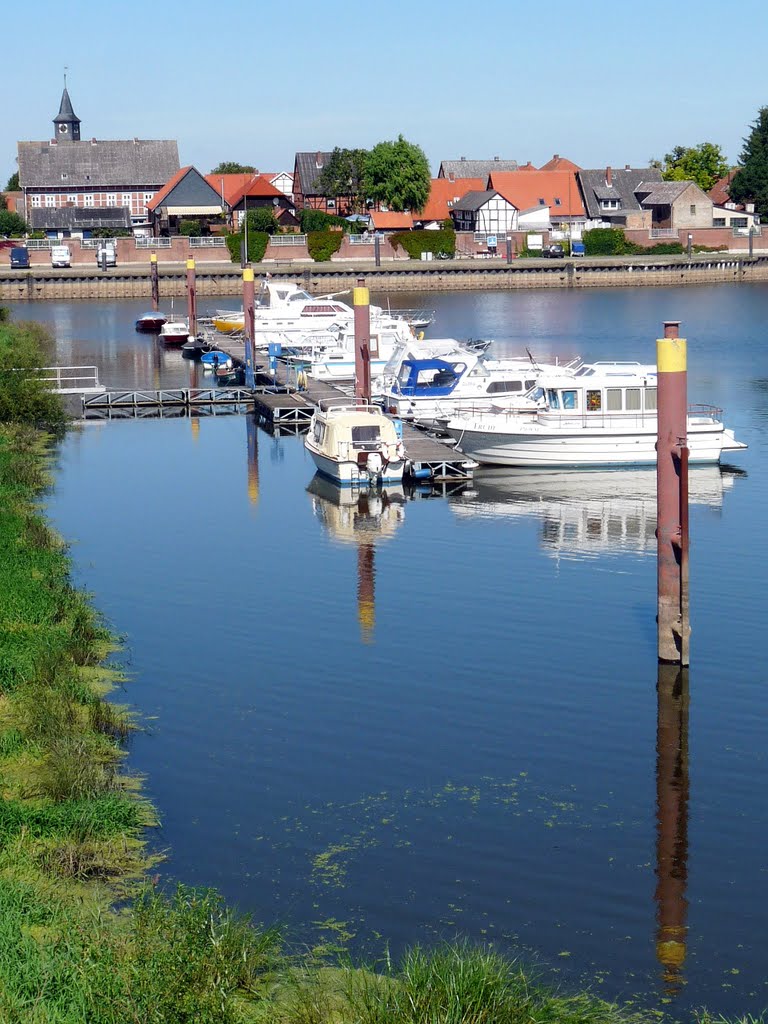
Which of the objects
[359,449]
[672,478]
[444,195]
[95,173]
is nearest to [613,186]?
[444,195]

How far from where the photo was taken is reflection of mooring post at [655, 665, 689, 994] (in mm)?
12840

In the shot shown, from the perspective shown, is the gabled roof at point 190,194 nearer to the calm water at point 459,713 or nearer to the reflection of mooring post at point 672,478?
the calm water at point 459,713

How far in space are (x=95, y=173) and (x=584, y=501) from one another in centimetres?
11518

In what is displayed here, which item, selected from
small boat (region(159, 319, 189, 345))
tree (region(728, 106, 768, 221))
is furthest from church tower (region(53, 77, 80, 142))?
small boat (region(159, 319, 189, 345))

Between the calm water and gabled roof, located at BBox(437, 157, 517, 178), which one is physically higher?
gabled roof, located at BBox(437, 157, 517, 178)

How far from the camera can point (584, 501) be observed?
33469mm

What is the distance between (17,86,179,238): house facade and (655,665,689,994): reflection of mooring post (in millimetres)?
→ 122226

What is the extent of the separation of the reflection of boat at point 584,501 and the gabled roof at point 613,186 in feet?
321

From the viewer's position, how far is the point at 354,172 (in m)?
136

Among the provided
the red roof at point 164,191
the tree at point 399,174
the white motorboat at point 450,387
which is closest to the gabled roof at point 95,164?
the red roof at point 164,191

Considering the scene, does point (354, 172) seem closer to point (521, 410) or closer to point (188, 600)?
point (521, 410)

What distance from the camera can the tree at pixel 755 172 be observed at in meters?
131

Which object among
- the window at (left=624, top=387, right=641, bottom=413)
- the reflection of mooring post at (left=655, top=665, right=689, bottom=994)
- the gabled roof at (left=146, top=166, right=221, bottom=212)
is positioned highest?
the gabled roof at (left=146, top=166, right=221, bottom=212)

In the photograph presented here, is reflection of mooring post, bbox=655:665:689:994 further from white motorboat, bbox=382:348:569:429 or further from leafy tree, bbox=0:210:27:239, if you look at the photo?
leafy tree, bbox=0:210:27:239
